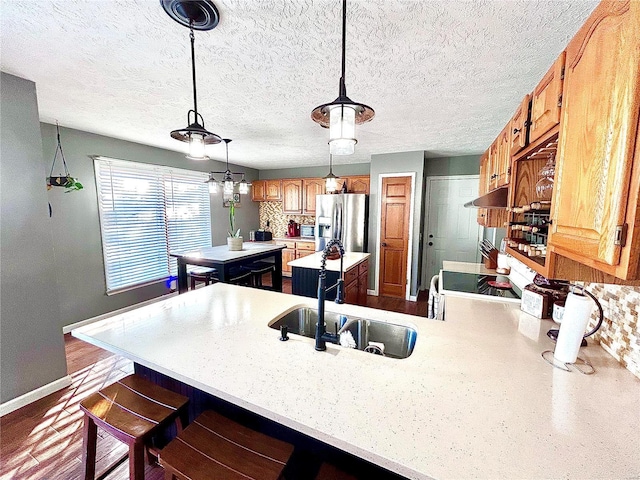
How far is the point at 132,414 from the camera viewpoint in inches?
44.6

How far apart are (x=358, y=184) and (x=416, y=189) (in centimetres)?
128

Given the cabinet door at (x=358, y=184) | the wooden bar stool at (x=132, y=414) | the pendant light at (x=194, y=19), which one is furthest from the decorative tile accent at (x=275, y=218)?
the wooden bar stool at (x=132, y=414)

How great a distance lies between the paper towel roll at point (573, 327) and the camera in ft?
3.34

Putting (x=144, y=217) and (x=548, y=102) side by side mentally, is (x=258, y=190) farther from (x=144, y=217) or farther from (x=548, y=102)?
(x=548, y=102)

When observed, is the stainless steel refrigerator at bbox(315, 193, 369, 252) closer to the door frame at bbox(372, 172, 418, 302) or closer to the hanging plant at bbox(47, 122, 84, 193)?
the door frame at bbox(372, 172, 418, 302)

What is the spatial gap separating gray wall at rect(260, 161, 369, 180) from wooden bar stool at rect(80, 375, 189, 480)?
4.80 m

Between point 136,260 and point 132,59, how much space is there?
3018mm

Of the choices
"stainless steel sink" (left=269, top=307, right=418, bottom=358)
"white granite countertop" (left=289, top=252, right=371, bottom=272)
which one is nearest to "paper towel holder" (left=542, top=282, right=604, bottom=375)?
"stainless steel sink" (left=269, top=307, right=418, bottom=358)

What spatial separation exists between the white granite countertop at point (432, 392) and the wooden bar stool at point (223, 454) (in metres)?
0.21

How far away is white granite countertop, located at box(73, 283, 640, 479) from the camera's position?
2.21ft

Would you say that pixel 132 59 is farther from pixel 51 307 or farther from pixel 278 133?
pixel 51 307

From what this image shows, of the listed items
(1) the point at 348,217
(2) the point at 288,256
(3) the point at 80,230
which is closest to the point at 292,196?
(2) the point at 288,256

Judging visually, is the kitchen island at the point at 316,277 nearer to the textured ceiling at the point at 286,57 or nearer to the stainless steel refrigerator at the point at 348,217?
the stainless steel refrigerator at the point at 348,217

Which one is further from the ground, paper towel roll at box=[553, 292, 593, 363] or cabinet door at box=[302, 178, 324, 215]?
cabinet door at box=[302, 178, 324, 215]
